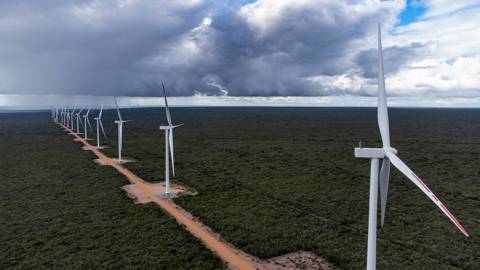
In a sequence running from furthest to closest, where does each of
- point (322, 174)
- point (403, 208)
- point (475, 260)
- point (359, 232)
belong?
1. point (322, 174)
2. point (403, 208)
3. point (359, 232)
4. point (475, 260)

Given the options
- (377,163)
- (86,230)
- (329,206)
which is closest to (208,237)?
(86,230)

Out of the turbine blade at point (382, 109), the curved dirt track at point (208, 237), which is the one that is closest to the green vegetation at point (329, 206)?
the curved dirt track at point (208, 237)

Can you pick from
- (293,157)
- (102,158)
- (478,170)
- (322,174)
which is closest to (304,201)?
(322,174)

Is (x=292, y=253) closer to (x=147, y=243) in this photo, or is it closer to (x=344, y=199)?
(x=147, y=243)

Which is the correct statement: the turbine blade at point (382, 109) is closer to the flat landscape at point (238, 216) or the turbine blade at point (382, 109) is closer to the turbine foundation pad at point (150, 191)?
the flat landscape at point (238, 216)

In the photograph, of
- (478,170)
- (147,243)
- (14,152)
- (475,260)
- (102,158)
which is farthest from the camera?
(14,152)

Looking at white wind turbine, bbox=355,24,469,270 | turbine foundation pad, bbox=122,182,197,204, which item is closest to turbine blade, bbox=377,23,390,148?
white wind turbine, bbox=355,24,469,270

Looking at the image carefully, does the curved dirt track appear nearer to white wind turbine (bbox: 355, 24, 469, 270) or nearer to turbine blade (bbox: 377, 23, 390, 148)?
white wind turbine (bbox: 355, 24, 469, 270)

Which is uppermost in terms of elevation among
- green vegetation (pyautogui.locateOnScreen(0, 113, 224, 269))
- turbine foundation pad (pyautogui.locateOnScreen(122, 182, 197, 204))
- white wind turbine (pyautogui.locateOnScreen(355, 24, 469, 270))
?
white wind turbine (pyautogui.locateOnScreen(355, 24, 469, 270))
